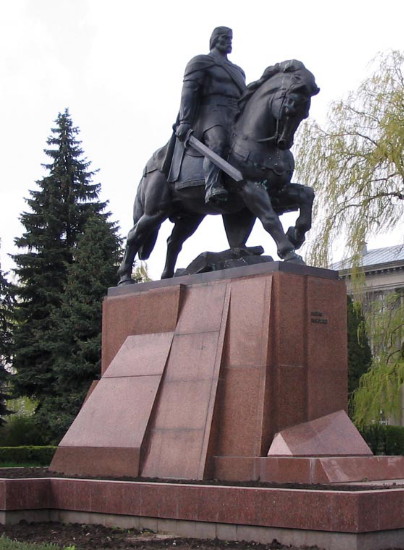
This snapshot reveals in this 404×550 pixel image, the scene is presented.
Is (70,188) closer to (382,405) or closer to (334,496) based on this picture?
(382,405)

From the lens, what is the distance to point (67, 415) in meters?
28.5

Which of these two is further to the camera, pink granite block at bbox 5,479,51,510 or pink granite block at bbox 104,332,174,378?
pink granite block at bbox 104,332,174,378

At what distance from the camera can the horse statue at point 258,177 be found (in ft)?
35.2

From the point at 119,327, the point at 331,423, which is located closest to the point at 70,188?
the point at 119,327

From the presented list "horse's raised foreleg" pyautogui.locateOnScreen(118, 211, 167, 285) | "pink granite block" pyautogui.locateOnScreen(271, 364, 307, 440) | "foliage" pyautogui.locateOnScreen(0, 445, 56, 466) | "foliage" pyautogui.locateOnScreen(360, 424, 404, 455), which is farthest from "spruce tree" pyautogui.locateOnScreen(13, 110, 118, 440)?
"pink granite block" pyautogui.locateOnScreen(271, 364, 307, 440)

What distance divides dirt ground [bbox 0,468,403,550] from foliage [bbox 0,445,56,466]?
16279 mm

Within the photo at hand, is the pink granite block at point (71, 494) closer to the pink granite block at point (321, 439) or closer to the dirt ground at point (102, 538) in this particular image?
the dirt ground at point (102, 538)

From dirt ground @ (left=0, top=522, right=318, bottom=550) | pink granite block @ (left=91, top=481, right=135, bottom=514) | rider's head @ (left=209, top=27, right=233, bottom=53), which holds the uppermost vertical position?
rider's head @ (left=209, top=27, right=233, bottom=53)

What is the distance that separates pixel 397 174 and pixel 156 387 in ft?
37.5

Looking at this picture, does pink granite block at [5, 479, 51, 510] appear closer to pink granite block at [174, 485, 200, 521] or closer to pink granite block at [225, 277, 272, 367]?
pink granite block at [174, 485, 200, 521]

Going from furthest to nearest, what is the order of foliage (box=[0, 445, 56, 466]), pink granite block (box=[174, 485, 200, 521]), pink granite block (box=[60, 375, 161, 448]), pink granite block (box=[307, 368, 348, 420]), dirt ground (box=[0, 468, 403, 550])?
1. foliage (box=[0, 445, 56, 466])
2. pink granite block (box=[60, 375, 161, 448])
3. pink granite block (box=[307, 368, 348, 420])
4. pink granite block (box=[174, 485, 200, 521])
5. dirt ground (box=[0, 468, 403, 550])

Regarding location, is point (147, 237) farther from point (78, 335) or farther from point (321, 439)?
point (78, 335)

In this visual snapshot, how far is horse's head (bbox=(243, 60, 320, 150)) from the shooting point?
34.8 feet

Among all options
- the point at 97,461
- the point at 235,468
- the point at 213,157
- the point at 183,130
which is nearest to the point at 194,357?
the point at 235,468
